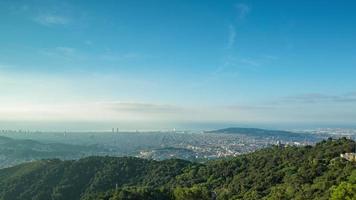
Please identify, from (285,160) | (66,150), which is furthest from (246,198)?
(66,150)

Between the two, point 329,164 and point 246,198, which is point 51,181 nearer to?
point 246,198

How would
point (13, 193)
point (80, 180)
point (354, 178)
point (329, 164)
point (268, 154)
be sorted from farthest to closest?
point (80, 180) → point (13, 193) → point (268, 154) → point (329, 164) → point (354, 178)

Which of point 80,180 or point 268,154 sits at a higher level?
point 268,154

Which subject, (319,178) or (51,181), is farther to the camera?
(51,181)

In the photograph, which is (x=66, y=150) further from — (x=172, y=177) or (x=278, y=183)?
(x=278, y=183)

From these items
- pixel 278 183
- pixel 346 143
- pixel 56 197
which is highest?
pixel 346 143

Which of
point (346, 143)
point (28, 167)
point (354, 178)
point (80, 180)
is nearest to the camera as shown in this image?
point (354, 178)
